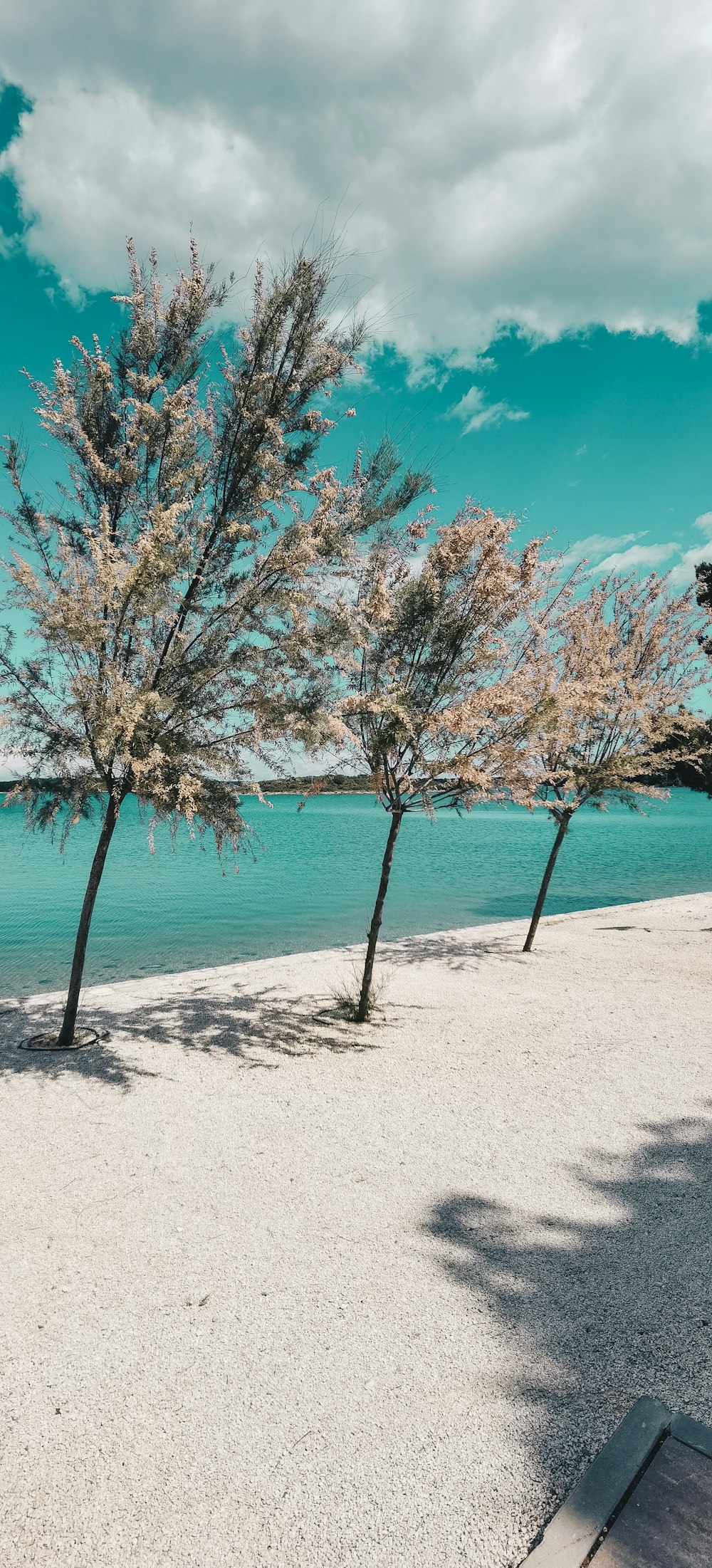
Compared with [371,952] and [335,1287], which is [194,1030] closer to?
[371,952]

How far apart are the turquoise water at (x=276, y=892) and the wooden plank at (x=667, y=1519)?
5.05m

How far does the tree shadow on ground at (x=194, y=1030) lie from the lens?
25.5 ft

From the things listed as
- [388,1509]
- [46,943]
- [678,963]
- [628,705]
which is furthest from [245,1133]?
[46,943]

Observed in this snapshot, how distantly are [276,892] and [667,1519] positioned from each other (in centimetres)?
2361

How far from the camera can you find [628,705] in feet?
42.5

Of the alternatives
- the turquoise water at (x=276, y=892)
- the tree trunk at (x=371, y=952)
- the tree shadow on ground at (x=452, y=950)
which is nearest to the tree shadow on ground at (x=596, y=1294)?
the turquoise water at (x=276, y=892)

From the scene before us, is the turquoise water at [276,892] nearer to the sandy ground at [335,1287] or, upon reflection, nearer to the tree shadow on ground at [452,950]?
the sandy ground at [335,1287]

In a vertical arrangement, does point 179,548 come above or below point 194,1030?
above

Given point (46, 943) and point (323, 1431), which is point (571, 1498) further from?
point (46, 943)

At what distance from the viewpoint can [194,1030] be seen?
897 cm

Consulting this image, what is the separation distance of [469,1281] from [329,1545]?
166 cm

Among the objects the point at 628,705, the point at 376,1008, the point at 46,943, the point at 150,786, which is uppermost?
the point at 628,705

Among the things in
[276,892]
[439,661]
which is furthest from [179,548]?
[276,892]

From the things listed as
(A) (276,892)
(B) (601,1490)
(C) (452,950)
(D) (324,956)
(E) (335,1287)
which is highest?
(B) (601,1490)
